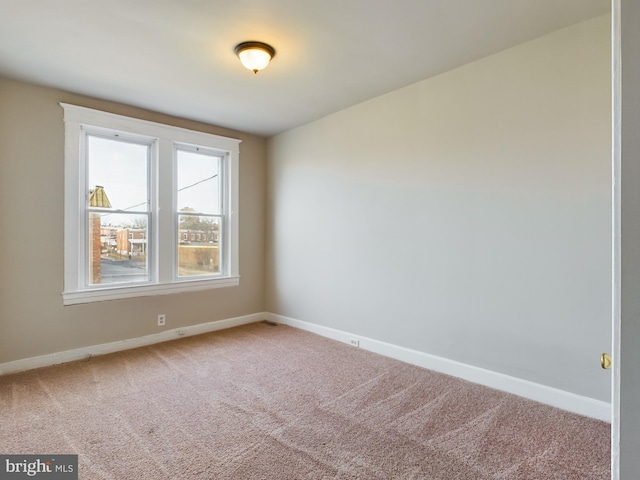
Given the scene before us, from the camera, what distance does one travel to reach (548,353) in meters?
2.52

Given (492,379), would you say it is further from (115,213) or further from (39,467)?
(115,213)

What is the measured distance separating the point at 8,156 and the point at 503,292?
4383 mm

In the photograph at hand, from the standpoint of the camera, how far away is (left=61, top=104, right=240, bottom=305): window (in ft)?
11.4

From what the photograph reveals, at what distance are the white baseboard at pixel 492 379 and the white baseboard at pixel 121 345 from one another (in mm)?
1404

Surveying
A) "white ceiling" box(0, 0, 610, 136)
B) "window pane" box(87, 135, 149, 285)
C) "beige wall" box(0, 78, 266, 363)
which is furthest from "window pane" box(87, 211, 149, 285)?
"white ceiling" box(0, 0, 610, 136)

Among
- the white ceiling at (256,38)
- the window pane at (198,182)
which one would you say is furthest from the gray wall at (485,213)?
the window pane at (198,182)

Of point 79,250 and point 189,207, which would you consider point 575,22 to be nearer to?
point 189,207

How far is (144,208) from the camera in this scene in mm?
3945

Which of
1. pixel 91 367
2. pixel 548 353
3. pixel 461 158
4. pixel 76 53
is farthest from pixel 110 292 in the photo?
pixel 548 353

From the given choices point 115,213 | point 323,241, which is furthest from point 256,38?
point 115,213

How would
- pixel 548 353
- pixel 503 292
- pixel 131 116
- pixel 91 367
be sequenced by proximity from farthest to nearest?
pixel 131 116, pixel 91 367, pixel 503 292, pixel 548 353

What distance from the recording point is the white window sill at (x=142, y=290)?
136 inches

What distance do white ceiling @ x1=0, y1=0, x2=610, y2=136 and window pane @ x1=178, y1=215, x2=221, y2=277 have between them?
149cm

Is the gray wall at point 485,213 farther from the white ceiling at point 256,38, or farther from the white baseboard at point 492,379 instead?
the white ceiling at point 256,38
